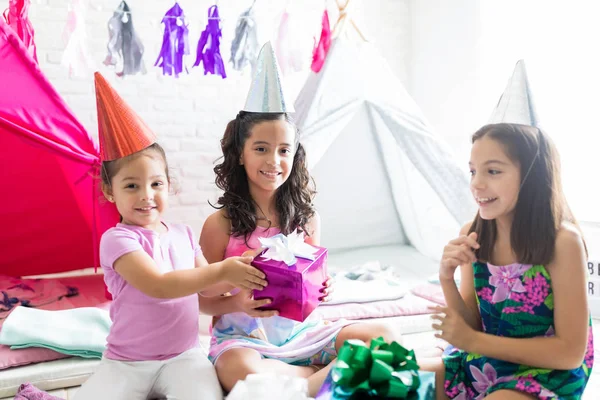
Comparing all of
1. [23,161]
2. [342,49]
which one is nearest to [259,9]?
[342,49]

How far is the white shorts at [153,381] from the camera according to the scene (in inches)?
52.9

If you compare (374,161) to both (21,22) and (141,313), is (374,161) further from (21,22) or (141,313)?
(141,313)

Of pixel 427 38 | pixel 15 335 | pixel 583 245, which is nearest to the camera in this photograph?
pixel 583 245

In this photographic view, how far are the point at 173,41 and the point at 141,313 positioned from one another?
1.35 m

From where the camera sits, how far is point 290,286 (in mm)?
1341

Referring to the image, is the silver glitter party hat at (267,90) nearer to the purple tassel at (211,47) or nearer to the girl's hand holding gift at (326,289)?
the girl's hand holding gift at (326,289)

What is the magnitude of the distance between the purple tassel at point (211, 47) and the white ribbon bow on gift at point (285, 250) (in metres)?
1.19

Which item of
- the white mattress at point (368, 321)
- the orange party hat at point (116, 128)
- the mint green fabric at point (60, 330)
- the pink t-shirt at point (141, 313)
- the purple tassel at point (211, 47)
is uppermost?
the purple tassel at point (211, 47)

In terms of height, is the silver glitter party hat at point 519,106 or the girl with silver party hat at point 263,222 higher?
the silver glitter party hat at point 519,106

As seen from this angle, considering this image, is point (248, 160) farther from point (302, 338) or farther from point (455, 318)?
point (455, 318)

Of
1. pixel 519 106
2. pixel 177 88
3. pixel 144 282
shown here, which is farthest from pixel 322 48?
pixel 144 282

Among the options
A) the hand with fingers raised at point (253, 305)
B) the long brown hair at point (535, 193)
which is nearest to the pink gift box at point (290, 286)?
the hand with fingers raised at point (253, 305)

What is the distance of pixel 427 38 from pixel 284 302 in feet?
8.59

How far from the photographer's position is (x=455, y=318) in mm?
1282
